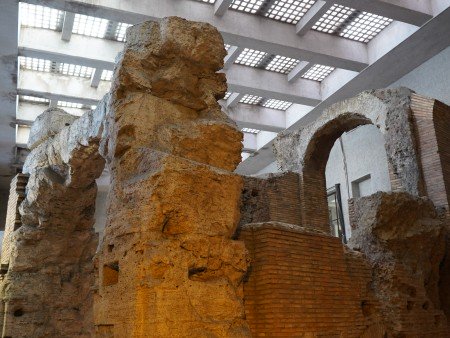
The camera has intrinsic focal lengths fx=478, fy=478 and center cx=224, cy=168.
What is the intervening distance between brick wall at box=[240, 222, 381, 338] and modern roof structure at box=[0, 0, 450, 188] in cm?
534

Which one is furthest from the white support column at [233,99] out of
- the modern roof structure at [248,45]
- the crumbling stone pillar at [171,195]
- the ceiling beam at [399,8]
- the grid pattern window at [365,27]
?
the crumbling stone pillar at [171,195]

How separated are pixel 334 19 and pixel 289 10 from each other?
1092 millimetres

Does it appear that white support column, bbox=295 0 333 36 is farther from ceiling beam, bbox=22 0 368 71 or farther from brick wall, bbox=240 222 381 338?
brick wall, bbox=240 222 381 338

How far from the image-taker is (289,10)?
940 cm

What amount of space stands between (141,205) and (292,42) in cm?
686

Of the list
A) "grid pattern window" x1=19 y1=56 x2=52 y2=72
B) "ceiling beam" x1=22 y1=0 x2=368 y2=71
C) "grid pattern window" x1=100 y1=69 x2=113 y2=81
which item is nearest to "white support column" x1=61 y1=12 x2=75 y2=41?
"ceiling beam" x1=22 y1=0 x2=368 y2=71

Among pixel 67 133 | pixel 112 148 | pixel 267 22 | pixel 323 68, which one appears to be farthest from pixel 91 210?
pixel 323 68

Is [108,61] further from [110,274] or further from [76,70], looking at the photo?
[110,274]

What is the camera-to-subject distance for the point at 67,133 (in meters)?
7.38

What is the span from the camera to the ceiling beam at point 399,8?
27.5 feet

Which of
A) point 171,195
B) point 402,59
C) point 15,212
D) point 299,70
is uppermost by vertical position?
point 299,70

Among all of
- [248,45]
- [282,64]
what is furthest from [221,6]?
[282,64]

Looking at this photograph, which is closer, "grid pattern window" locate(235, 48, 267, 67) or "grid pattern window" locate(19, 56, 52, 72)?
"grid pattern window" locate(19, 56, 52, 72)

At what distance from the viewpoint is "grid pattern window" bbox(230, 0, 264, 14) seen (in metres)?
9.09
